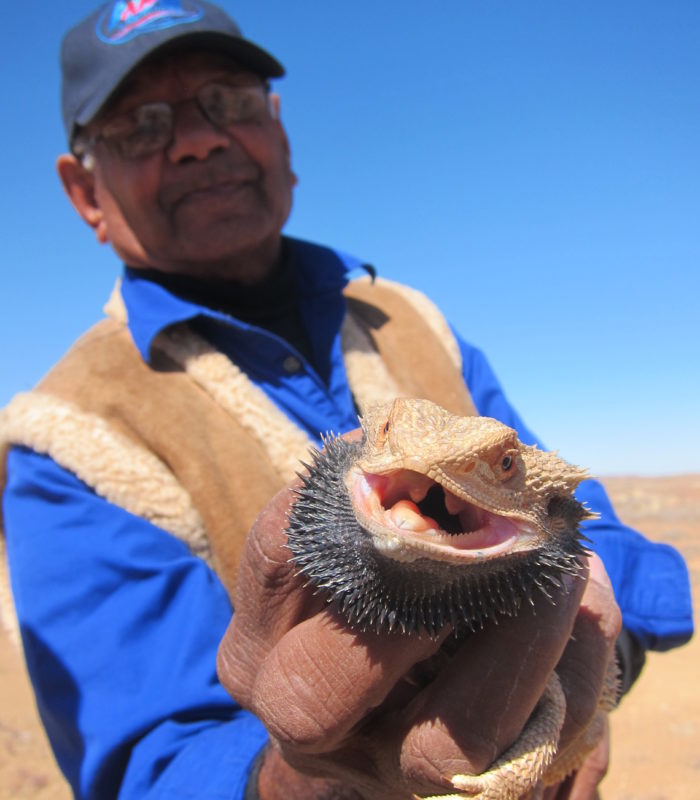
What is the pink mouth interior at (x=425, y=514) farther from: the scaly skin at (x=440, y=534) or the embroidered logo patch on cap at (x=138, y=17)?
the embroidered logo patch on cap at (x=138, y=17)

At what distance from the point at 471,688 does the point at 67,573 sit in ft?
4.75

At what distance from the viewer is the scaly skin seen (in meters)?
1.35

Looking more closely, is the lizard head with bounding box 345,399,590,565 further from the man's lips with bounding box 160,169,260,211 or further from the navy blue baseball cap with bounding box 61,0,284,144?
the navy blue baseball cap with bounding box 61,0,284,144

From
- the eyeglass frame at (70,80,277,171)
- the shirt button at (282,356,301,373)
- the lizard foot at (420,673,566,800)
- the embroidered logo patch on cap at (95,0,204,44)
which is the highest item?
the embroidered logo patch on cap at (95,0,204,44)

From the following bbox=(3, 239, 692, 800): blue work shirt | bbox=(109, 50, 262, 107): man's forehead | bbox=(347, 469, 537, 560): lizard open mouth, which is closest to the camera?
bbox=(347, 469, 537, 560): lizard open mouth

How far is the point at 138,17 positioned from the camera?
2965mm

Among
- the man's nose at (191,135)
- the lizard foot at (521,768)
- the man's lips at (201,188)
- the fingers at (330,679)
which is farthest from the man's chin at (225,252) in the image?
the lizard foot at (521,768)

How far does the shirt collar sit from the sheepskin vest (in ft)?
0.32

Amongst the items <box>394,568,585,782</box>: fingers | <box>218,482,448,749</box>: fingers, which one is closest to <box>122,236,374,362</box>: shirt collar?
<box>218,482,448,749</box>: fingers

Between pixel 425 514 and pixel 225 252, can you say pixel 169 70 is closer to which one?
pixel 225 252

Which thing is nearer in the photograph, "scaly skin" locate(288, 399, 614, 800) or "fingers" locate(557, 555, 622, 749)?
"scaly skin" locate(288, 399, 614, 800)

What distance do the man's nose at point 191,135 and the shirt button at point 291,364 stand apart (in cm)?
106

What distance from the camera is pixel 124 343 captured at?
287cm

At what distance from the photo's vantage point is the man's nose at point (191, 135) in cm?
300
